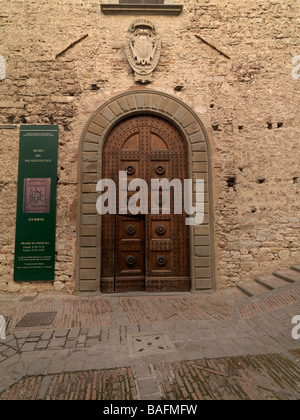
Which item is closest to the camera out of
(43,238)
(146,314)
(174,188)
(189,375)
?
(189,375)

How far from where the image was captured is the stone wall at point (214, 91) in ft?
15.6

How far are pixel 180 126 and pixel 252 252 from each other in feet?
10.5

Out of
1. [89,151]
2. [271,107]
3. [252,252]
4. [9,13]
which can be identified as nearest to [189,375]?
[252,252]

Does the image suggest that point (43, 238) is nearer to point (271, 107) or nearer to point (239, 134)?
point (239, 134)

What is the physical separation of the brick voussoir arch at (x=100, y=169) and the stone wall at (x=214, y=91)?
198 millimetres

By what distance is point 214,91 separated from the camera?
4.96 m

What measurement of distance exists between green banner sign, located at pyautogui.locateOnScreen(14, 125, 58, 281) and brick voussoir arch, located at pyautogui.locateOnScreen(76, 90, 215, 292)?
23.4 inches

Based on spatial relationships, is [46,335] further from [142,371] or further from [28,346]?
[142,371]

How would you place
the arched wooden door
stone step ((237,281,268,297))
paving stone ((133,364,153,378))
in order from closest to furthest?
paving stone ((133,364,153,378)), stone step ((237,281,268,297)), the arched wooden door

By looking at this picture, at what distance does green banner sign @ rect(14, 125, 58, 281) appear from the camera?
4.44m

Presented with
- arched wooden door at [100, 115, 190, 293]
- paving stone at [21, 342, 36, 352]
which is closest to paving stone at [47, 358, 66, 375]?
paving stone at [21, 342, 36, 352]

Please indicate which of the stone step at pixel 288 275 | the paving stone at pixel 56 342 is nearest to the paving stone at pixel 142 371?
the paving stone at pixel 56 342

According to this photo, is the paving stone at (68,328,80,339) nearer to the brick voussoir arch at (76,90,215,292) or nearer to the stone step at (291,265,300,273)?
the brick voussoir arch at (76,90,215,292)

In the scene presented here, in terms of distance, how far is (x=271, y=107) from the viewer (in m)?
5.05
